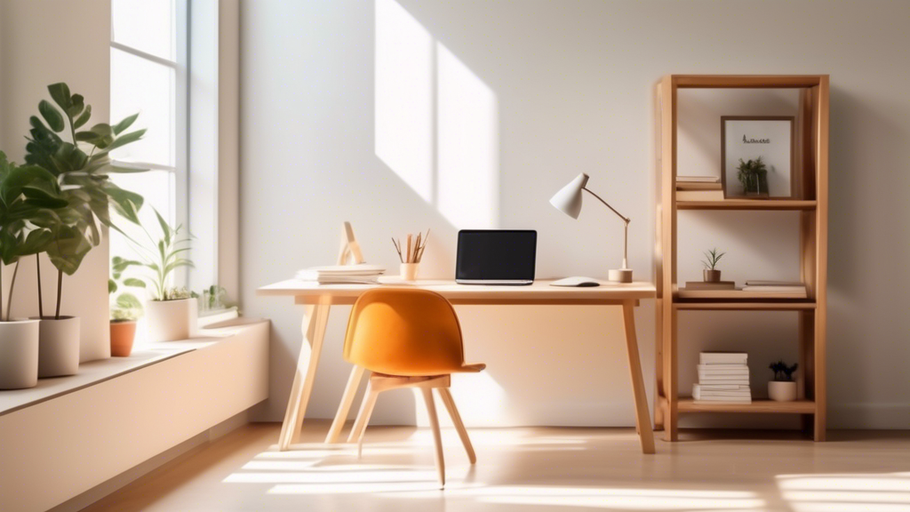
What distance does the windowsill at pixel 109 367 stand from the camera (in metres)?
2.50

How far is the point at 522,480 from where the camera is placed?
11.1 feet

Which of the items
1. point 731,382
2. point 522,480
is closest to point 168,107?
point 522,480

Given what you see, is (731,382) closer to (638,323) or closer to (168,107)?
(638,323)

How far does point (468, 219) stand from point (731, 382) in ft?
4.86

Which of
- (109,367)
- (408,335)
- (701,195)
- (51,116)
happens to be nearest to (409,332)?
(408,335)

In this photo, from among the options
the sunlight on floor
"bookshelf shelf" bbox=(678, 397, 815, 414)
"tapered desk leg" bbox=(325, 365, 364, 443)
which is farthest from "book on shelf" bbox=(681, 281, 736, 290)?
"tapered desk leg" bbox=(325, 365, 364, 443)

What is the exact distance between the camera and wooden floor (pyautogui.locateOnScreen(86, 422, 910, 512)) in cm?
306

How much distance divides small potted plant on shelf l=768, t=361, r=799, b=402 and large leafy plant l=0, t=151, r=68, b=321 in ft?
10.4

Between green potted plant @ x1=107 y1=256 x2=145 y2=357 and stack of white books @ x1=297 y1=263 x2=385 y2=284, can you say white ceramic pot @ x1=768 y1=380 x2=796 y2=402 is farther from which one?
green potted plant @ x1=107 y1=256 x2=145 y2=357

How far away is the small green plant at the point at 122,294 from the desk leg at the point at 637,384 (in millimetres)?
2071

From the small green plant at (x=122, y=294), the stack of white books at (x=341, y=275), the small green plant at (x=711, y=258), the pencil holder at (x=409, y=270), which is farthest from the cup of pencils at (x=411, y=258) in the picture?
the small green plant at (x=711, y=258)

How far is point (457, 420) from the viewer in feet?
11.7

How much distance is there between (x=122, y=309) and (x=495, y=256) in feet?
5.45

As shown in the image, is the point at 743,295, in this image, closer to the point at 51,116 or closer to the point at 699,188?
the point at 699,188
